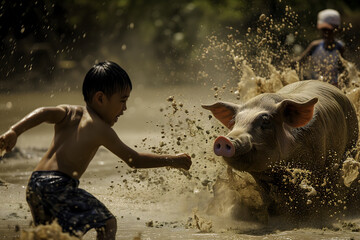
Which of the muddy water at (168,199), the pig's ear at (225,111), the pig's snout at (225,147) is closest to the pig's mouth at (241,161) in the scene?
the pig's snout at (225,147)

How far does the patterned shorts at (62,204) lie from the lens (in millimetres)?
3586

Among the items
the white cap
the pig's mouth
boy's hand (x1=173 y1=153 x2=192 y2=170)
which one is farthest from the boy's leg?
the white cap

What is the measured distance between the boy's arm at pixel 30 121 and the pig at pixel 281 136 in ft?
4.46

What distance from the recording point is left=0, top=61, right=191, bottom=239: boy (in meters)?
3.60

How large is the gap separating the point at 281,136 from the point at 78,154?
2.07m

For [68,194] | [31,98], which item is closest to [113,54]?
[31,98]

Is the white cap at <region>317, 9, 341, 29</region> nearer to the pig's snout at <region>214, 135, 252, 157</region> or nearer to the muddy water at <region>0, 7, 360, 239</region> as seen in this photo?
the muddy water at <region>0, 7, 360, 239</region>

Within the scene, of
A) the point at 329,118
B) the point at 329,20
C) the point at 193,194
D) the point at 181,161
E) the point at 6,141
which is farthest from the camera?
the point at 329,20

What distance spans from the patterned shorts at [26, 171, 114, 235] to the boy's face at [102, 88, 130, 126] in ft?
1.59

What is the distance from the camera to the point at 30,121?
3594 mm

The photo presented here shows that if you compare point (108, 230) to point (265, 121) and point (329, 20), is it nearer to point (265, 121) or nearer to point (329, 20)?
point (265, 121)

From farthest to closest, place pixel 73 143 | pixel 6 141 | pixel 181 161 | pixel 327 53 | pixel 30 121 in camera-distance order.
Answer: pixel 327 53
pixel 181 161
pixel 73 143
pixel 30 121
pixel 6 141

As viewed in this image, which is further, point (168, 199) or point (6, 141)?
point (168, 199)

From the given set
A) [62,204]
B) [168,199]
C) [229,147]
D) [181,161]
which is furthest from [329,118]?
[62,204]
